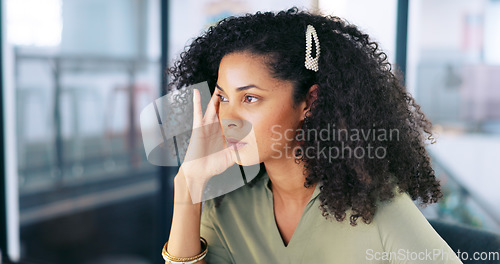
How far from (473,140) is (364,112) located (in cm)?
127

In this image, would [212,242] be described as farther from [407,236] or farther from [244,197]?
[407,236]

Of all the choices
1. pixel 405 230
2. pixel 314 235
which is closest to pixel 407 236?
pixel 405 230

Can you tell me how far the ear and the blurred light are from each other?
2446 millimetres

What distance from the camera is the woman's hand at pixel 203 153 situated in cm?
118

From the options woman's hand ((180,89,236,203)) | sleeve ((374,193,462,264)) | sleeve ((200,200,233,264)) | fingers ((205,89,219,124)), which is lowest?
sleeve ((200,200,233,264))

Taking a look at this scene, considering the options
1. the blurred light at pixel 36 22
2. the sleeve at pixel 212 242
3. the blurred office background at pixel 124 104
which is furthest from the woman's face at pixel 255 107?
the blurred light at pixel 36 22

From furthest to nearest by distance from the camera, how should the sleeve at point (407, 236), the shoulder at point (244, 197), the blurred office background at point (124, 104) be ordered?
the blurred office background at point (124, 104)
the shoulder at point (244, 197)
the sleeve at point (407, 236)

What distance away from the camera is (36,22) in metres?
3.59

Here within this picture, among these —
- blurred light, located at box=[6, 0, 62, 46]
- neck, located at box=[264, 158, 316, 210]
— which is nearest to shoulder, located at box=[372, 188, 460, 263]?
neck, located at box=[264, 158, 316, 210]

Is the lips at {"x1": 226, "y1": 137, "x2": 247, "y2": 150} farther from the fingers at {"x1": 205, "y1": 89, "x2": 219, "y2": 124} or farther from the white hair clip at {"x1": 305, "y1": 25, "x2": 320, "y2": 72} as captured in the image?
the white hair clip at {"x1": 305, "y1": 25, "x2": 320, "y2": 72}

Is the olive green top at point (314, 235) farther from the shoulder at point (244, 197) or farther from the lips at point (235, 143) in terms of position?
the lips at point (235, 143)

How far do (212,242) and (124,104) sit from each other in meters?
3.79

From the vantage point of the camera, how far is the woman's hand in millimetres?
1179

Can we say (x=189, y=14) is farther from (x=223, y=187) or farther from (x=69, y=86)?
(x=69, y=86)
